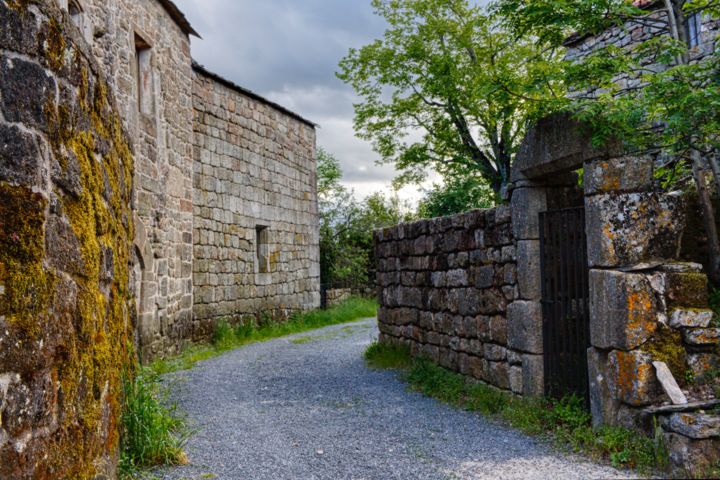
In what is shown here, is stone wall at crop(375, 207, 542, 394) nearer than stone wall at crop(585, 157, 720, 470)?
No

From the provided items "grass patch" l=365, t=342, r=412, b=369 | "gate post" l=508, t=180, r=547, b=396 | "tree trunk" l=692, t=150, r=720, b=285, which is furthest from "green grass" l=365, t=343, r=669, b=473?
"tree trunk" l=692, t=150, r=720, b=285

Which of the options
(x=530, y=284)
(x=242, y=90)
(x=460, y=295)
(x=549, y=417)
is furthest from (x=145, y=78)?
(x=549, y=417)

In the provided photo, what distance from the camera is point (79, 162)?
2662mm

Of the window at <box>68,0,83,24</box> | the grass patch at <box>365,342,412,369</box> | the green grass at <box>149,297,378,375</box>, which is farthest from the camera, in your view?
the green grass at <box>149,297,378,375</box>

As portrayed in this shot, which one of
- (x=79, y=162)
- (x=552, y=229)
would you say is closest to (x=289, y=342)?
(x=552, y=229)

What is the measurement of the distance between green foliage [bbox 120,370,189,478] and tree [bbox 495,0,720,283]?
3.51m

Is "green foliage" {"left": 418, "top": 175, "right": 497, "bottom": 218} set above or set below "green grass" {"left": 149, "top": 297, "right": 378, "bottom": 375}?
above

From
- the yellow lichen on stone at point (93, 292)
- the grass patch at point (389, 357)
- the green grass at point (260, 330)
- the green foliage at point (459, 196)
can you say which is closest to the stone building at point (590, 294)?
the grass patch at point (389, 357)

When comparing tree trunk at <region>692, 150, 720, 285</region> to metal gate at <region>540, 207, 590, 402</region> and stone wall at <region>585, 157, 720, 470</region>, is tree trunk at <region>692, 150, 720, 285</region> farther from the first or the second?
metal gate at <region>540, 207, 590, 402</region>

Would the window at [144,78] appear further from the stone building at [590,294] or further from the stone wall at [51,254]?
the stone wall at [51,254]

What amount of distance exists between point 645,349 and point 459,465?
146cm

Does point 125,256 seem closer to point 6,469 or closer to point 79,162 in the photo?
point 79,162

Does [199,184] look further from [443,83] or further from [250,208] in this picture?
[443,83]

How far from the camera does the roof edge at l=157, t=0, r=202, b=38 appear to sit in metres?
9.23
